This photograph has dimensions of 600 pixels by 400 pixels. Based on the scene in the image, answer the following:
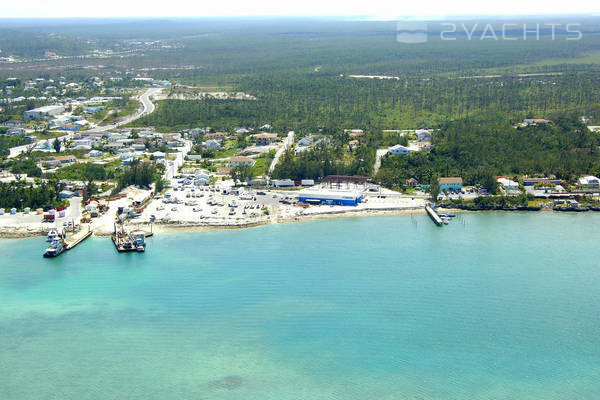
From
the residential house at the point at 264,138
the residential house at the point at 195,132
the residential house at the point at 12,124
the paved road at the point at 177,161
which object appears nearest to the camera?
the paved road at the point at 177,161

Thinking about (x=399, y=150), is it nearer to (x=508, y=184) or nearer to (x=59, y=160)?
(x=508, y=184)

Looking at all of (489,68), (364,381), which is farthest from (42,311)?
(489,68)

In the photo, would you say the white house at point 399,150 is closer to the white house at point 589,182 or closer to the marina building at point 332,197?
the marina building at point 332,197

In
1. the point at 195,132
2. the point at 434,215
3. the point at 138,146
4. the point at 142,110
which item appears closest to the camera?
the point at 434,215

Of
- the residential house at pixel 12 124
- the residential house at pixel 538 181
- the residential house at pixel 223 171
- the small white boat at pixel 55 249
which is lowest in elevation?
the small white boat at pixel 55 249

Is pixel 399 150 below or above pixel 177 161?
above

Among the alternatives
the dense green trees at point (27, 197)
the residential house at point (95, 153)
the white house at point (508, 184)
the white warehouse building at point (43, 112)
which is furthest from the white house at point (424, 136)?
the white warehouse building at point (43, 112)

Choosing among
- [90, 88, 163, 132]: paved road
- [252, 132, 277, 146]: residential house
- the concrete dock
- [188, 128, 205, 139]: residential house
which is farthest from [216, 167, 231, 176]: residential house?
[90, 88, 163, 132]: paved road

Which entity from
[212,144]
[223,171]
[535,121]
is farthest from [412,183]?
[535,121]

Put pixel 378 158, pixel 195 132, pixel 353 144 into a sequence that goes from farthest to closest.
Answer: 1. pixel 195 132
2. pixel 353 144
3. pixel 378 158

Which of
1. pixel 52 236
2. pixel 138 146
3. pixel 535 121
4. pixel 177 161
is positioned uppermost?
pixel 535 121
